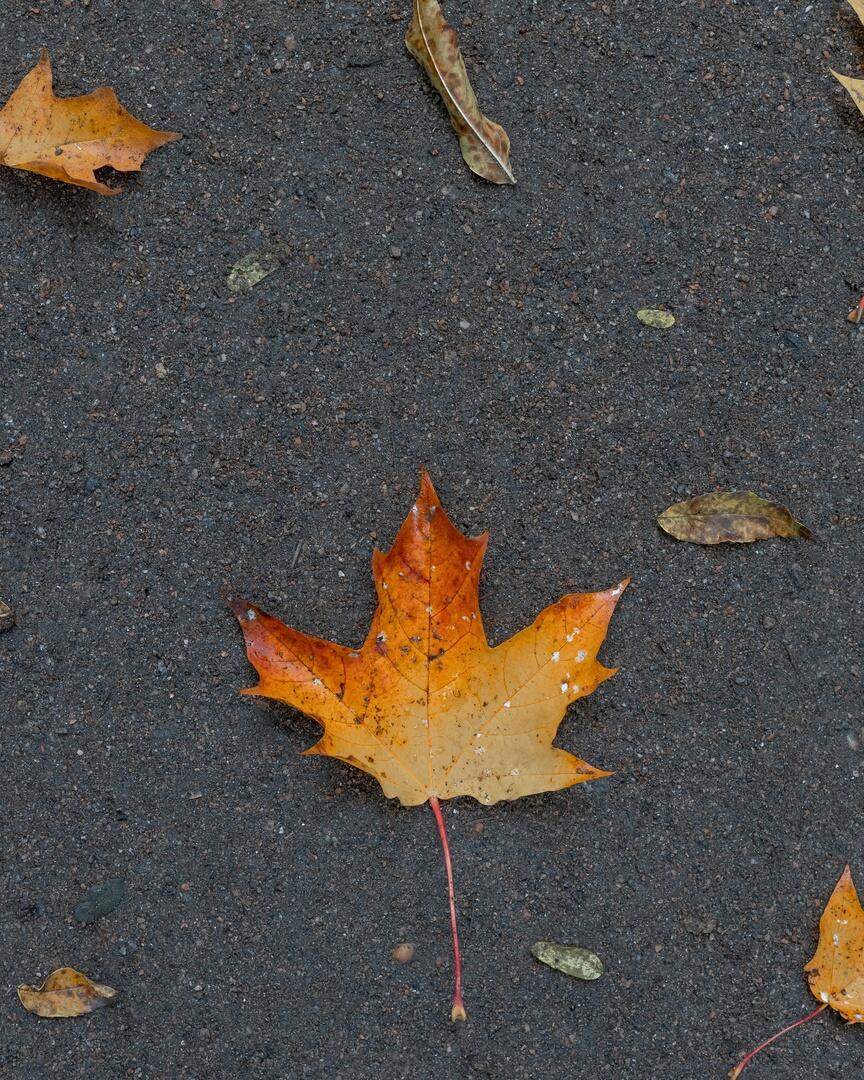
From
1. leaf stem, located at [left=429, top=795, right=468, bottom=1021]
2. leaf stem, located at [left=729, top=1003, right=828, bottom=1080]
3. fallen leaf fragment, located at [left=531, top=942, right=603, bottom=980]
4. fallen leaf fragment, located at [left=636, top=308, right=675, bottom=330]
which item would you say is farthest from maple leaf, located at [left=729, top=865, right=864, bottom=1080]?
fallen leaf fragment, located at [left=636, top=308, right=675, bottom=330]

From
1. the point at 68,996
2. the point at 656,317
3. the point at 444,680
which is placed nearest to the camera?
the point at 444,680

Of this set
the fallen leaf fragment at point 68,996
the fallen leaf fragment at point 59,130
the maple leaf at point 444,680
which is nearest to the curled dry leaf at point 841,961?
the maple leaf at point 444,680

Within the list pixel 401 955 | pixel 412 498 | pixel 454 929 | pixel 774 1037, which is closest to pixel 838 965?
pixel 774 1037

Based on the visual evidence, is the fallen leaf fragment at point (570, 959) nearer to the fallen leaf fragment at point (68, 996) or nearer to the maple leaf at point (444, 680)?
the maple leaf at point (444, 680)

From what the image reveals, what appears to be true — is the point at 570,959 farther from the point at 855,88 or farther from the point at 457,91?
the point at 855,88

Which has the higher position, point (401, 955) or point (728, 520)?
point (728, 520)

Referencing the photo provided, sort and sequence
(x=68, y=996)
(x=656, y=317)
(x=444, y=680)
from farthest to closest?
(x=656, y=317)
(x=68, y=996)
(x=444, y=680)

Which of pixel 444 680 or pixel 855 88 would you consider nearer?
pixel 444 680

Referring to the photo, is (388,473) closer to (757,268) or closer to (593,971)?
(757,268)
